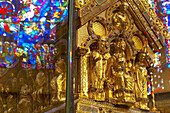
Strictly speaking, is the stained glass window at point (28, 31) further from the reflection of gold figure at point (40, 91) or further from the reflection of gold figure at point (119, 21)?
the reflection of gold figure at point (119, 21)

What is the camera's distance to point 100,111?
4.17m

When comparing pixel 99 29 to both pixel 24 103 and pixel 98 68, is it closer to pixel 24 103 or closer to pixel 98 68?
pixel 98 68

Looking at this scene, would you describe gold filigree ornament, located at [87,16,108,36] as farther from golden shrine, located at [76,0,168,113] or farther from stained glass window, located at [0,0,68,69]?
stained glass window, located at [0,0,68,69]

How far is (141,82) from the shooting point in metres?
4.92

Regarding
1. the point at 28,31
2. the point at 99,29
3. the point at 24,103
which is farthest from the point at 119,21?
the point at 24,103

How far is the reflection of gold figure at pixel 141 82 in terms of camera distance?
481 centimetres

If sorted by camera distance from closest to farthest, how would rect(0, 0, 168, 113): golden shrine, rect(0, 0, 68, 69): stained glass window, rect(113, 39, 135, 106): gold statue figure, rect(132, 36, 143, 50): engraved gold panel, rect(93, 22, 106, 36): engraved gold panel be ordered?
rect(0, 0, 68, 69): stained glass window
rect(0, 0, 168, 113): golden shrine
rect(113, 39, 135, 106): gold statue figure
rect(93, 22, 106, 36): engraved gold panel
rect(132, 36, 143, 50): engraved gold panel

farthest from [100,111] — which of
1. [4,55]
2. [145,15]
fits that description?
[4,55]

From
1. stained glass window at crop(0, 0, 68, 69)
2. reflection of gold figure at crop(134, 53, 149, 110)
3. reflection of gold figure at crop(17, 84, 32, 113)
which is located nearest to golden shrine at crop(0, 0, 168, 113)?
reflection of gold figure at crop(134, 53, 149, 110)

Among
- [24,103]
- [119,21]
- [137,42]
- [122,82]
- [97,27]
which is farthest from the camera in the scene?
[137,42]

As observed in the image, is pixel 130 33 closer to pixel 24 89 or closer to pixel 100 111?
pixel 100 111

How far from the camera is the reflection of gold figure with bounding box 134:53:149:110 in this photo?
15.8 ft

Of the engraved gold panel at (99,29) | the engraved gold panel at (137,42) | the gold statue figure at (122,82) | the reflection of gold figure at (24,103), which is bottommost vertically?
the reflection of gold figure at (24,103)

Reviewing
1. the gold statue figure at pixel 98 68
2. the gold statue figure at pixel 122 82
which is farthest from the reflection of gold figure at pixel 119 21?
the gold statue figure at pixel 98 68
